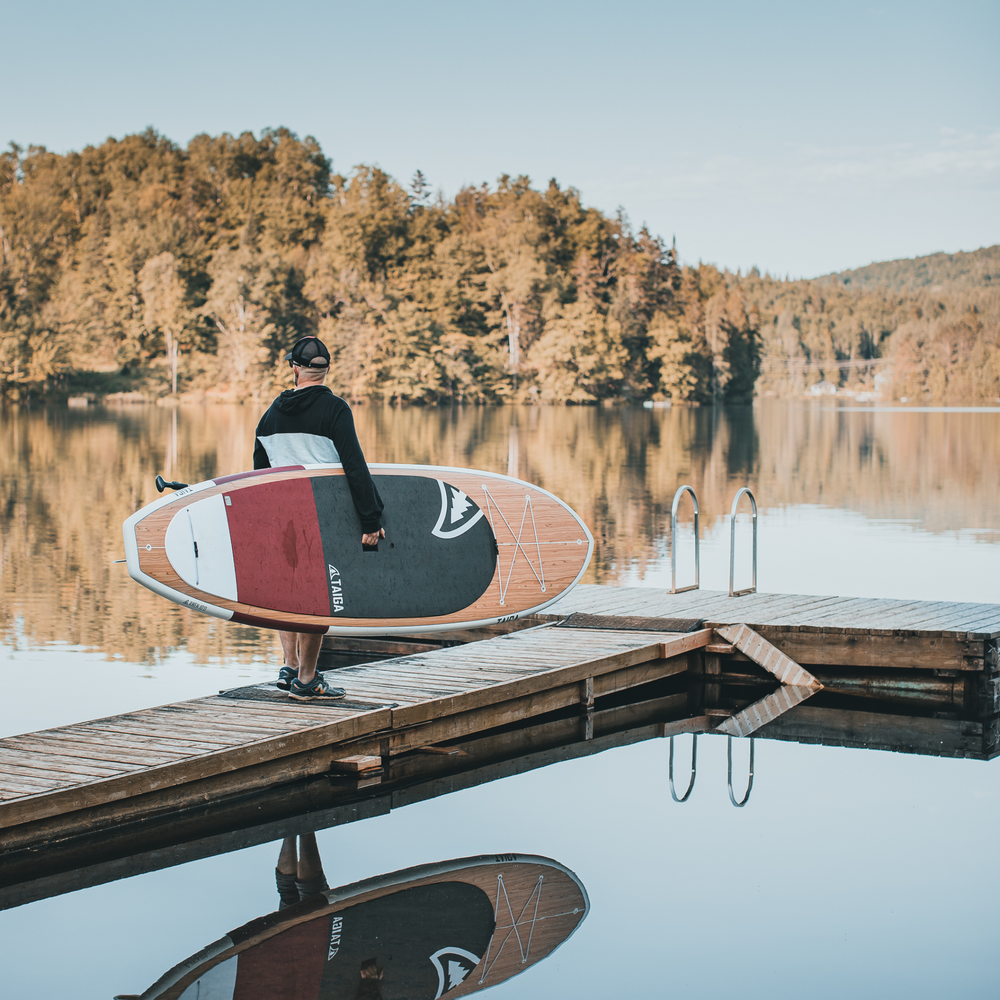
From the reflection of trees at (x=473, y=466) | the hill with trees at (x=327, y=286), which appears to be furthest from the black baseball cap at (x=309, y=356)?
the hill with trees at (x=327, y=286)

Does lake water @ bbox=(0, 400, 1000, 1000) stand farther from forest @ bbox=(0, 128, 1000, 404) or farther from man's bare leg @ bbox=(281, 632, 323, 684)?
forest @ bbox=(0, 128, 1000, 404)

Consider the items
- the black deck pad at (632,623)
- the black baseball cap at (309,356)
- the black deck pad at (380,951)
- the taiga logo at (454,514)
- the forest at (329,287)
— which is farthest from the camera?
the forest at (329,287)

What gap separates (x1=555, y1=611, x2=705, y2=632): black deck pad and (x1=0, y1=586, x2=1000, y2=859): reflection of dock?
0.6 inches

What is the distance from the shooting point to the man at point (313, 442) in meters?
6.04

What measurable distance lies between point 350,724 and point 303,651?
2.03 feet

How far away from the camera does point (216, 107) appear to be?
9131cm

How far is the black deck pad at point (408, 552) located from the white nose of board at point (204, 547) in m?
0.52

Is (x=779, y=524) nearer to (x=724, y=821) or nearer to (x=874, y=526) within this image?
(x=874, y=526)

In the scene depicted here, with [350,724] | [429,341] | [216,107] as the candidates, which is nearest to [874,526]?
[350,724]

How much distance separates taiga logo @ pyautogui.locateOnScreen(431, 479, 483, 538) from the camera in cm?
750

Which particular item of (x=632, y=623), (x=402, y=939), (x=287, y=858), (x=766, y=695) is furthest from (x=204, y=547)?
(x=766, y=695)

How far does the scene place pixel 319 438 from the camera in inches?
245

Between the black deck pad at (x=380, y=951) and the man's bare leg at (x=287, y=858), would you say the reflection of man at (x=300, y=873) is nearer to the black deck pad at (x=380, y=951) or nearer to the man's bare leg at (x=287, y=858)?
the man's bare leg at (x=287, y=858)

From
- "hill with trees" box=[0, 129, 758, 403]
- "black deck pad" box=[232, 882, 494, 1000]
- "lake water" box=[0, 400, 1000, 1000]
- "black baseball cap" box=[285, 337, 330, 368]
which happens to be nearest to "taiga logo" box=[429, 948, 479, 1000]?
"black deck pad" box=[232, 882, 494, 1000]
